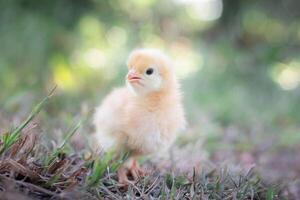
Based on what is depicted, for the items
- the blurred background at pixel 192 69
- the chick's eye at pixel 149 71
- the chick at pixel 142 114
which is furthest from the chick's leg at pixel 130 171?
the chick's eye at pixel 149 71

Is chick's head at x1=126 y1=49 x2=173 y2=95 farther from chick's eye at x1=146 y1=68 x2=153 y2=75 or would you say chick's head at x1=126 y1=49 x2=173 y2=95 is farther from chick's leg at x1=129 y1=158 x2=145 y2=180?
chick's leg at x1=129 y1=158 x2=145 y2=180

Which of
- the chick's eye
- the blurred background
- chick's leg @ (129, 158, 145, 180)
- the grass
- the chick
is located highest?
the blurred background

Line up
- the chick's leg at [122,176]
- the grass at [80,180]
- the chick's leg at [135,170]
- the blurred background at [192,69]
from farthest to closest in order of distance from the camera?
the blurred background at [192,69] < the chick's leg at [135,170] < the chick's leg at [122,176] < the grass at [80,180]

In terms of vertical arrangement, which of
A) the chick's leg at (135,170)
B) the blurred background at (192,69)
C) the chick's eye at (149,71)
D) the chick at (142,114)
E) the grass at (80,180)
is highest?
the blurred background at (192,69)

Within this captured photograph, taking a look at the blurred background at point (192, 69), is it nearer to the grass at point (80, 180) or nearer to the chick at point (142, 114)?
the chick at point (142, 114)

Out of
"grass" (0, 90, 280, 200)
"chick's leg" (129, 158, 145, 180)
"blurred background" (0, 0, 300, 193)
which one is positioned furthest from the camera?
"blurred background" (0, 0, 300, 193)

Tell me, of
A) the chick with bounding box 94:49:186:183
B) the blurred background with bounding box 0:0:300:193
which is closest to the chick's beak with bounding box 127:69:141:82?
the chick with bounding box 94:49:186:183

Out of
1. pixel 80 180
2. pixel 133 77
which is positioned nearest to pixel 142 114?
pixel 133 77
